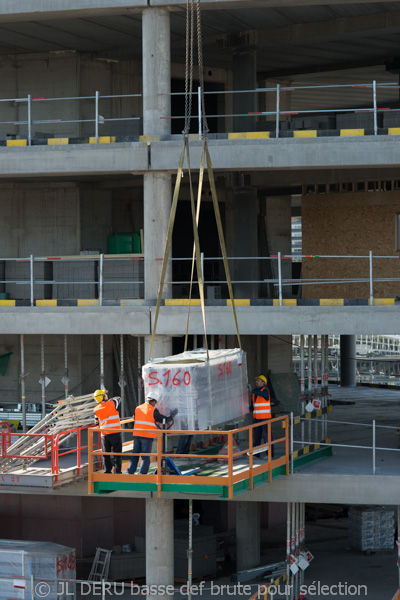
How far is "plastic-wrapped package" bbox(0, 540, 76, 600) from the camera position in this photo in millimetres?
18953

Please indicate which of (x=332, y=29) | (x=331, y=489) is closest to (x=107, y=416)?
(x=331, y=489)

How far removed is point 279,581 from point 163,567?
8.91ft

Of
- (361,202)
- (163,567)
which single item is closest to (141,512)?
(163,567)

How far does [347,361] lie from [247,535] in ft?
66.1

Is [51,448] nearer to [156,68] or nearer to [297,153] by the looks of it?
[297,153]

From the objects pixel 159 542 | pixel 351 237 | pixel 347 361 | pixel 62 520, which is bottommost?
pixel 62 520

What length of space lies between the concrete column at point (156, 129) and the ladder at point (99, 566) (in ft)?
16.1

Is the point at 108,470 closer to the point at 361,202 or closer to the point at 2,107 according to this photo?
the point at 361,202

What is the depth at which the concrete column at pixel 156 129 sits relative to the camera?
20109 millimetres

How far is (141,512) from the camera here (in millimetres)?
23375

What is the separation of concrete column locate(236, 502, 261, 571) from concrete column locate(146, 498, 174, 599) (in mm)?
2966

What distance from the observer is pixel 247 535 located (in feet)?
72.6

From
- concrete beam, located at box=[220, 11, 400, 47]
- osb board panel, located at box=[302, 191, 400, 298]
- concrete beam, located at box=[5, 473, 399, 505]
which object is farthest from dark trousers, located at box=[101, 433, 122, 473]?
concrete beam, located at box=[220, 11, 400, 47]

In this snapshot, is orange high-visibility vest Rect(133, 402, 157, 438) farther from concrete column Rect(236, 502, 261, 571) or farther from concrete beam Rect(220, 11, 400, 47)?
concrete beam Rect(220, 11, 400, 47)
